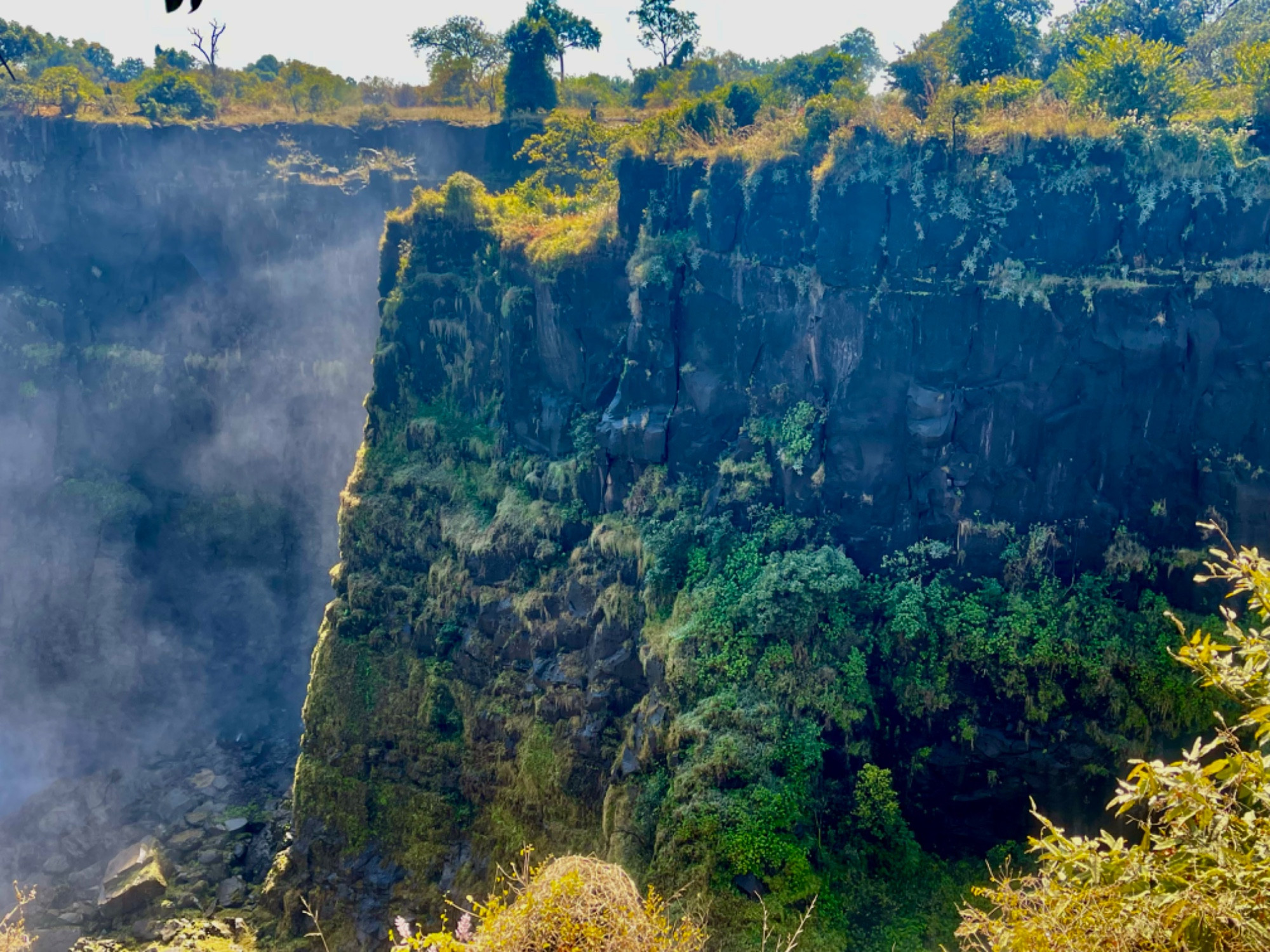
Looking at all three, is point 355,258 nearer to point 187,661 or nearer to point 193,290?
point 193,290

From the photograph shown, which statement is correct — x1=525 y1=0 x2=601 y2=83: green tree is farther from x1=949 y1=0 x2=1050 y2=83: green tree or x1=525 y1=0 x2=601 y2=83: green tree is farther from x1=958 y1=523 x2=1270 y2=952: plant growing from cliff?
x1=958 y1=523 x2=1270 y2=952: plant growing from cliff

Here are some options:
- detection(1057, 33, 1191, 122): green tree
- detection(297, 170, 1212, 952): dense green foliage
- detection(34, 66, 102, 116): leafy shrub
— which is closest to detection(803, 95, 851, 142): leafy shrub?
detection(297, 170, 1212, 952): dense green foliage

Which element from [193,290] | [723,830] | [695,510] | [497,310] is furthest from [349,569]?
[193,290]

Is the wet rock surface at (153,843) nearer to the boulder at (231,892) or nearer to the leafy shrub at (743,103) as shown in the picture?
the boulder at (231,892)

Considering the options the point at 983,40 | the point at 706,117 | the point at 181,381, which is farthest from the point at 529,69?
the point at 983,40

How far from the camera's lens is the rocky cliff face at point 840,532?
1595cm

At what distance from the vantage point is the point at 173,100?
126 feet

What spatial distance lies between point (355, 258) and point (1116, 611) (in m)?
29.2

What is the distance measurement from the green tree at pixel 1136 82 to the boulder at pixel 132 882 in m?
25.4

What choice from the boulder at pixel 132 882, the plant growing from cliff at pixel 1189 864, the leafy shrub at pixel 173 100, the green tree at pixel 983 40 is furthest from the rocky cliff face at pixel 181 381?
the plant growing from cliff at pixel 1189 864

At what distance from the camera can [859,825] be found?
53.1ft

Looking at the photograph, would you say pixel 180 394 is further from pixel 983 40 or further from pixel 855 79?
pixel 983 40

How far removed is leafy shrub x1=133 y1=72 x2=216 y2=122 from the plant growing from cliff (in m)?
40.8

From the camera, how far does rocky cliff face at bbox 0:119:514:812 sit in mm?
33375
